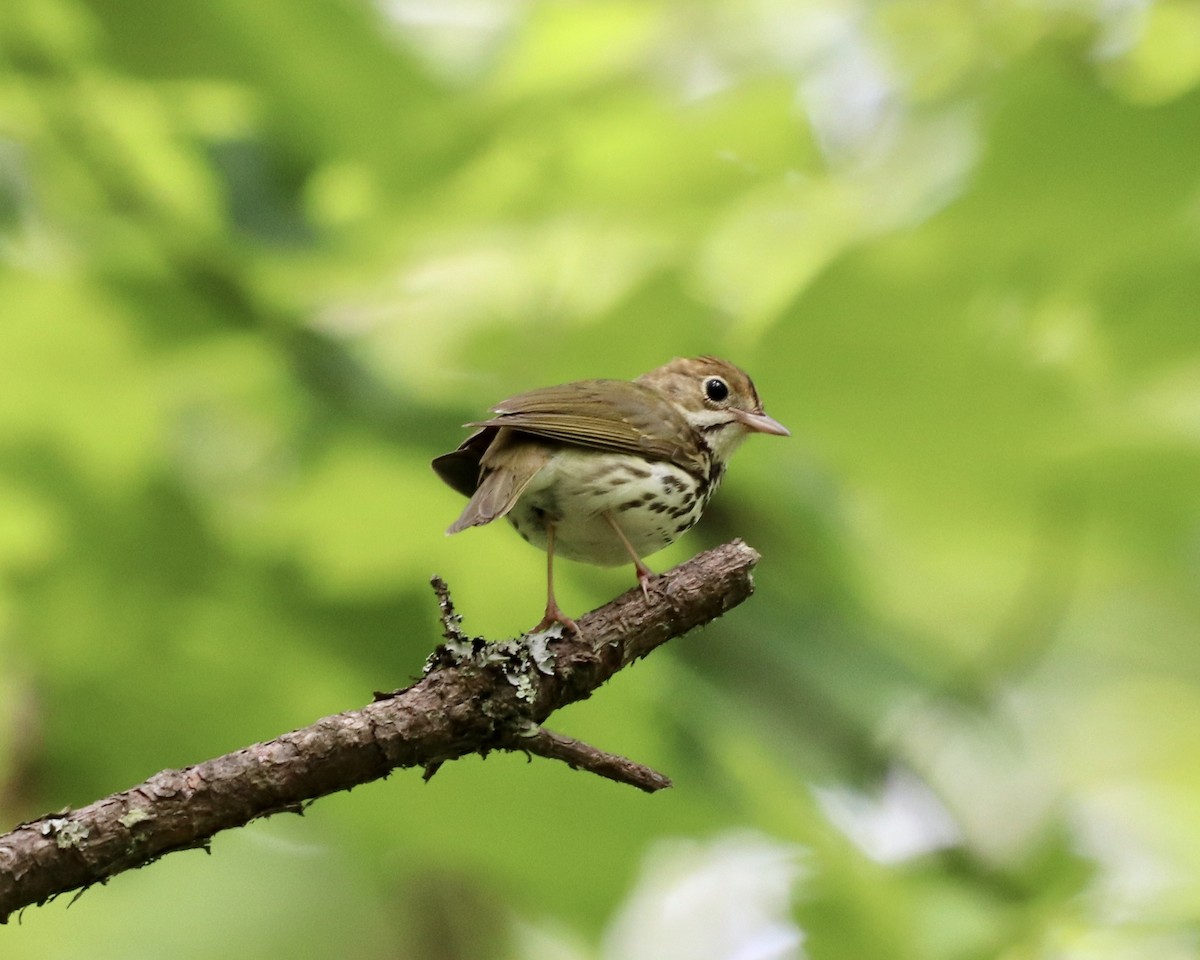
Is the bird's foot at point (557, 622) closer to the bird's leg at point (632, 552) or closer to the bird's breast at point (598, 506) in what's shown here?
the bird's leg at point (632, 552)

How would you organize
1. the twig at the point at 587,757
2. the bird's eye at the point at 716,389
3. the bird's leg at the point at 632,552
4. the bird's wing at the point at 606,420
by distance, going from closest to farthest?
the twig at the point at 587,757 → the bird's leg at the point at 632,552 → the bird's wing at the point at 606,420 → the bird's eye at the point at 716,389

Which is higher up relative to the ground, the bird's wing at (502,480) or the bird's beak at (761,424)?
the bird's beak at (761,424)

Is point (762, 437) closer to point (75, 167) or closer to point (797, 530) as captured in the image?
point (797, 530)

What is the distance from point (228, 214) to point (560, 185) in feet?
2.60

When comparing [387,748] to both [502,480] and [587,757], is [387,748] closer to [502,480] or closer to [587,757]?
[587,757]

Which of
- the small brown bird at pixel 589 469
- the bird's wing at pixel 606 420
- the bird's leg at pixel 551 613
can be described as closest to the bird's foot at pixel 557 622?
the bird's leg at pixel 551 613

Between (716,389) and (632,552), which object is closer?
(632,552)

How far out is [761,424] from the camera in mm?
3463

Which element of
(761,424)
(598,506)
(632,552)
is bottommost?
(632,552)

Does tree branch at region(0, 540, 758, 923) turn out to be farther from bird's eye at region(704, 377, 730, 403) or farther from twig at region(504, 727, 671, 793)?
bird's eye at region(704, 377, 730, 403)

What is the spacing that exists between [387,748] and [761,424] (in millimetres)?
1652

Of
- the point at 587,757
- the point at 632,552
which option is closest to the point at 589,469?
the point at 632,552

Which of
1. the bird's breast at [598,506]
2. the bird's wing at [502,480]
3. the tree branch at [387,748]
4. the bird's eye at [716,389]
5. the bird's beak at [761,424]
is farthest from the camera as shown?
the bird's eye at [716,389]

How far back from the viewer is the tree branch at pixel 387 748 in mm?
1967
